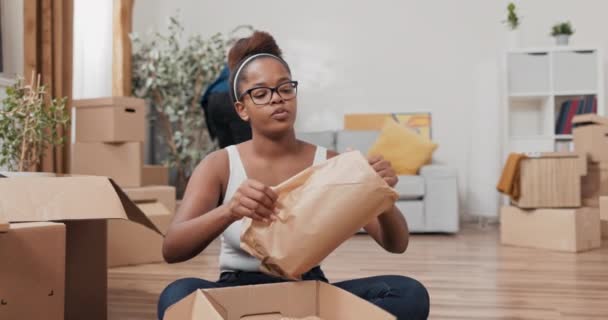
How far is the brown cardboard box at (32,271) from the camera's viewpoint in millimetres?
1249

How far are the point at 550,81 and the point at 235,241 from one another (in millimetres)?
3848

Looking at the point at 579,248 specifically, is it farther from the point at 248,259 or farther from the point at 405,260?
the point at 248,259

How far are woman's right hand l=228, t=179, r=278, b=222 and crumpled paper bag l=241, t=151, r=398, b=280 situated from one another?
0.02 meters

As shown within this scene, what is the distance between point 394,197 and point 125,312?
4.16 ft

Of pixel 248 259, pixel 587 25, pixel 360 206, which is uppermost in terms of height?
pixel 587 25

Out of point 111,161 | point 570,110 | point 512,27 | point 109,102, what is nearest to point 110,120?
point 109,102

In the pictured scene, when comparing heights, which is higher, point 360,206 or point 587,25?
point 587,25

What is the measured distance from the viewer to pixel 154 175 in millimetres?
3811

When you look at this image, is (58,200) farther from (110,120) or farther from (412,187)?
(412,187)

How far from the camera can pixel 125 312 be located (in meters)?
1.99

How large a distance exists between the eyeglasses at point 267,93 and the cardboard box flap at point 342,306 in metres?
0.39

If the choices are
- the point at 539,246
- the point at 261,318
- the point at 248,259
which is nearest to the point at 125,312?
the point at 248,259

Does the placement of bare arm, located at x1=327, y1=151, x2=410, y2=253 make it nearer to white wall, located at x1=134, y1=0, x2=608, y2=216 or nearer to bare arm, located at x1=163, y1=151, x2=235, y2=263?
bare arm, located at x1=163, y1=151, x2=235, y2=263

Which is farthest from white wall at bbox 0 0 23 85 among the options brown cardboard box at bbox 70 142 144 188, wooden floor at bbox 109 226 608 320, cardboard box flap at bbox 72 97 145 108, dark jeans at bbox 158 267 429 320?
dark jeans at bbox 158 267 429 320
